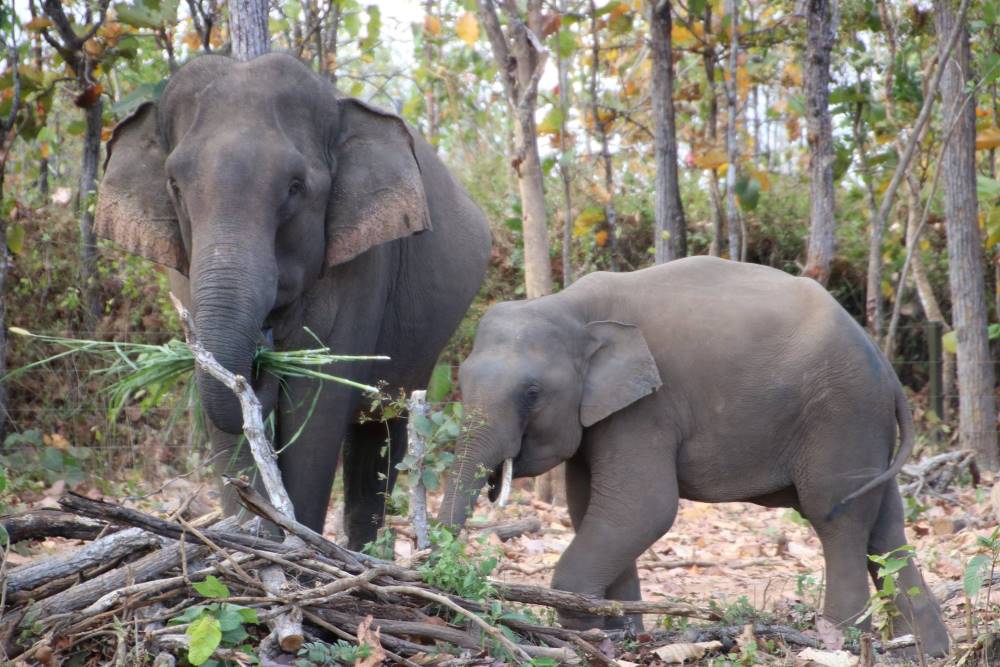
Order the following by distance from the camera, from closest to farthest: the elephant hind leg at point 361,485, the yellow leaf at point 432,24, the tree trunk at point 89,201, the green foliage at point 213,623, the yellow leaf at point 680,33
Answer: the green foliage at point 213,623, the elephant hind leg at point 361,485, the tree trunk at point 89,201, the yellow leaf at point 680,33, the yellow leaf at point 432,24

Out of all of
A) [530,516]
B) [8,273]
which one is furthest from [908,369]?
[8,273]

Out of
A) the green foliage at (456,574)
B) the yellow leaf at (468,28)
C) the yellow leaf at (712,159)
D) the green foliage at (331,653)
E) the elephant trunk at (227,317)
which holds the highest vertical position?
the yellow leaf at (468,28)

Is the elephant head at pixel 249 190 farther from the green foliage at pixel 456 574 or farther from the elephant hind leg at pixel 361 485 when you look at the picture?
the elephant hind leg at pixel 361 485

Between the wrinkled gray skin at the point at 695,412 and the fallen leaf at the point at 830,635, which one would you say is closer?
the fallen leaf at the point at 830,635

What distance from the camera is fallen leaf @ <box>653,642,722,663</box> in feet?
13.8

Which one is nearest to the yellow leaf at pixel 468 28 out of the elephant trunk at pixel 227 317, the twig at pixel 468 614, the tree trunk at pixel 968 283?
the tree trunk at pixel 968 283

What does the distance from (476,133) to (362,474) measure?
9.41 meters

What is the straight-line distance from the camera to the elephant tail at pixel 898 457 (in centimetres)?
523

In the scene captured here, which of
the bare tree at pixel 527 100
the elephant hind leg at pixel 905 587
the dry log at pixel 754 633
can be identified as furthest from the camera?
the bare tree at pixel 527 100

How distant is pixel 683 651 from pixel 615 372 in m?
1.40

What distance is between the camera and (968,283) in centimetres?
938

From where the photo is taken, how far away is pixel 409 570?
12.6 ft

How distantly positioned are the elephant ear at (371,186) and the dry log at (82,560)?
192 centimetres

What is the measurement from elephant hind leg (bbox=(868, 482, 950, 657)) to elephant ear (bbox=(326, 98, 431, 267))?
7.89ft
